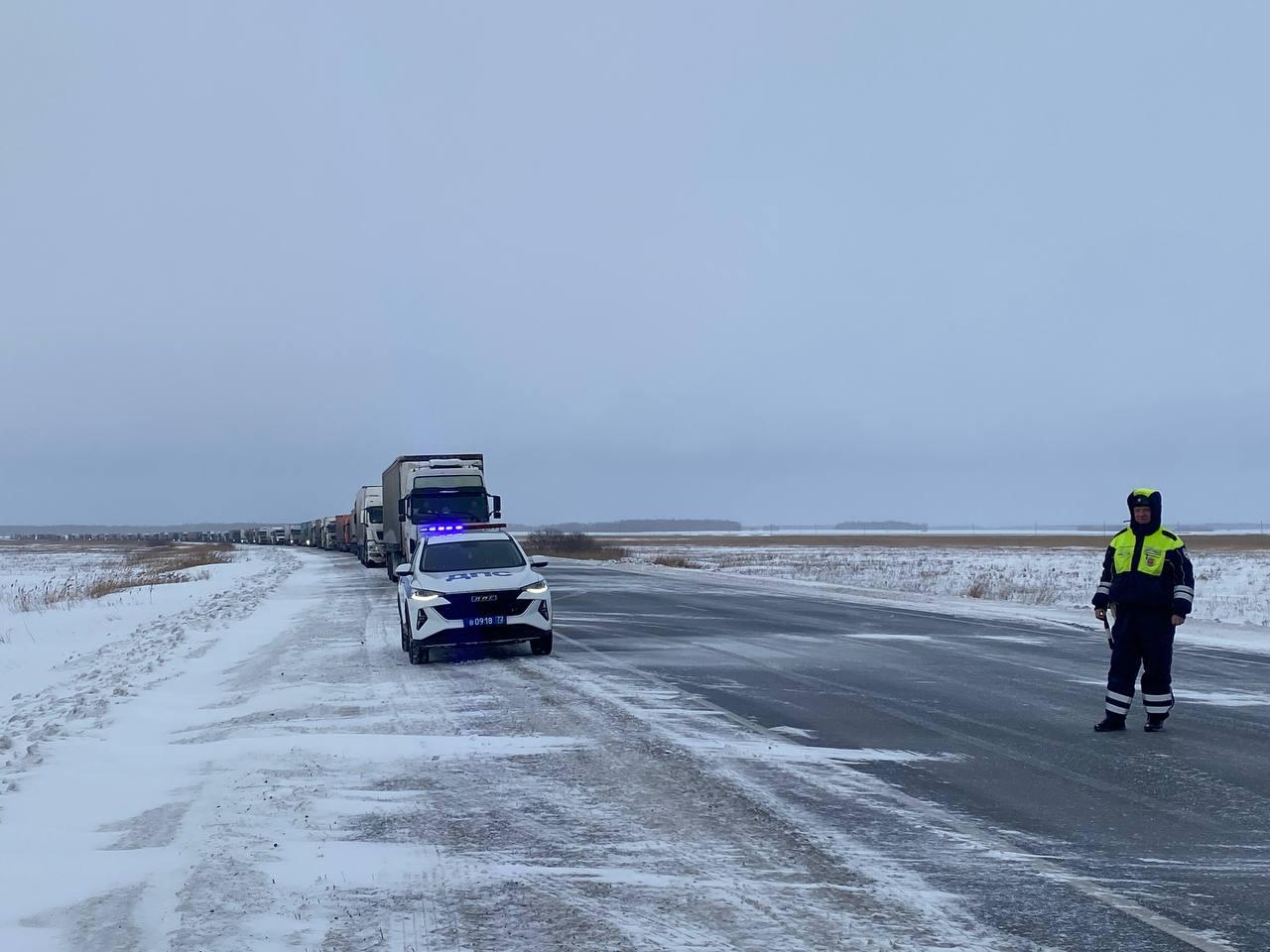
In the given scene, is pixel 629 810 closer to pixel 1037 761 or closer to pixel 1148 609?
pixel 1037 761

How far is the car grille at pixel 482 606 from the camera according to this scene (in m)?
14.0

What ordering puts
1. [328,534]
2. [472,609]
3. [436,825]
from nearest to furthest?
[436,825]
[472,609]
[328,534]

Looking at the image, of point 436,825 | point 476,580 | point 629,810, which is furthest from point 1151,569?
point 476,580

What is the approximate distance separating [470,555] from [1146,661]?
9407mm

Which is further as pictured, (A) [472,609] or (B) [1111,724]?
(A) [472,609]

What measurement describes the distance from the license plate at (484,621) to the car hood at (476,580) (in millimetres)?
368

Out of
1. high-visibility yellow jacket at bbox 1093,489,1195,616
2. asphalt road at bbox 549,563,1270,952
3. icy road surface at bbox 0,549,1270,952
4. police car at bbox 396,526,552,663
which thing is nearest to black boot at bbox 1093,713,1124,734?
asphalt road at bbox 549,563,1270,952

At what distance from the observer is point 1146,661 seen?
9.00 meters

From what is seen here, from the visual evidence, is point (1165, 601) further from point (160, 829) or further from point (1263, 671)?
point (160, 829)

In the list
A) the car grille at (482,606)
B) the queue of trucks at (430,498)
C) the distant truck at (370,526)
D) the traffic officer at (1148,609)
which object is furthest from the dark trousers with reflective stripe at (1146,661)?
the distant truck at (370,526)

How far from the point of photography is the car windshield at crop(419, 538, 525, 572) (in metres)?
15.5

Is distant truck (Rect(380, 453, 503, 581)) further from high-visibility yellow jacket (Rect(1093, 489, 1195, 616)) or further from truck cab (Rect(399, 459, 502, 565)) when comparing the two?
high-visibility yellow jacket (Rect(1093, 489, 1195, 616))

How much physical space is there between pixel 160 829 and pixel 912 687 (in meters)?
7.67

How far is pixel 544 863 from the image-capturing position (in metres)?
5.44
